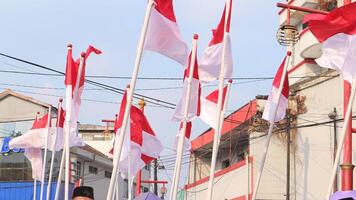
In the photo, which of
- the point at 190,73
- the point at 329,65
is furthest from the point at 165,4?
the point at 329,65

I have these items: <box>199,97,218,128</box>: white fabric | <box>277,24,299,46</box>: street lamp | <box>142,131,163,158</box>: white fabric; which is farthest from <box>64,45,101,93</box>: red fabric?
<box>277,24,299,46</box>: street lamp

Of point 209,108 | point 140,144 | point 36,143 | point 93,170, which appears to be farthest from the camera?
point 93,170

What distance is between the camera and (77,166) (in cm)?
3844

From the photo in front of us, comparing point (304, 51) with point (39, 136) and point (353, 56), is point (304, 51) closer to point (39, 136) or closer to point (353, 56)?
point (39, 136)

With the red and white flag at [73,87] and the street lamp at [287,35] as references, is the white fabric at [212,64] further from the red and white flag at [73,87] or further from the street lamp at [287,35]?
the street lamp at [287,35]

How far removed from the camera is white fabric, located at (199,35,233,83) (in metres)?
8.91

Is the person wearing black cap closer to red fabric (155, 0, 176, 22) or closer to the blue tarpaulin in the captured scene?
red fabric (155, 0, 176, 22)

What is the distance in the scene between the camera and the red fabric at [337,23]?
27.7 feet

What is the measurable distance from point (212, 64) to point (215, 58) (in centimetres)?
13

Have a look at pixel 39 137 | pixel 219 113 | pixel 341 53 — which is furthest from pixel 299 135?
pixel 219 113

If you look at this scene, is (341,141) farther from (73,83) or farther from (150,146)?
(150,146)

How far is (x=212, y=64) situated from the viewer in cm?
939

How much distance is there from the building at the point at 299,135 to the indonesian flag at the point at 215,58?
947cm

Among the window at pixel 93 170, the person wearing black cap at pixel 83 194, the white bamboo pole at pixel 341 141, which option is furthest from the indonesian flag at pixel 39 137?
the window at pixel 93 170
